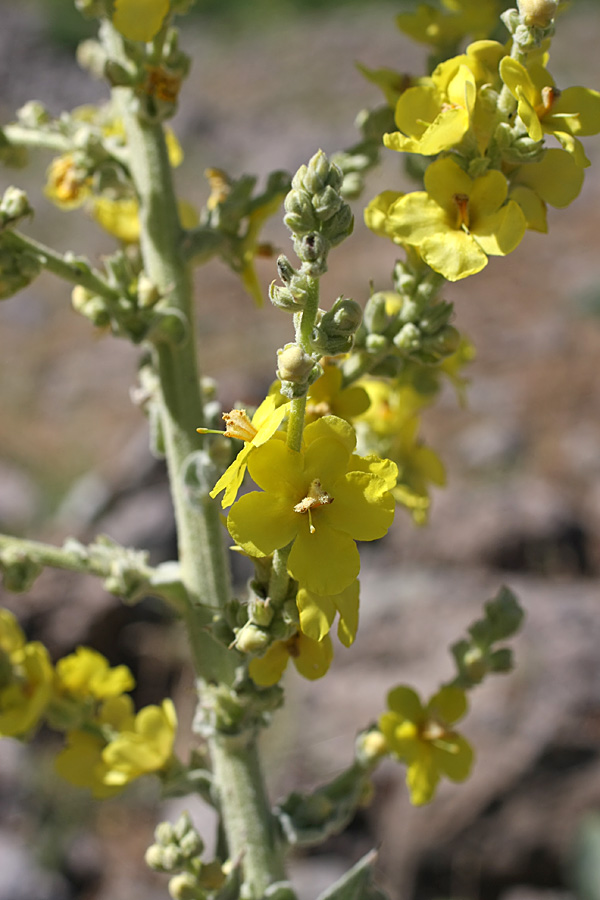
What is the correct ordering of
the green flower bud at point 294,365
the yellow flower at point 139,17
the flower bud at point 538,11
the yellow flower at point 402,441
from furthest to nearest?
1. the yellow flower at point 402,441
2. the yellow flower at point 139,17
3. the flower bud at point 538,11
4. the green flower bud at point 294,365

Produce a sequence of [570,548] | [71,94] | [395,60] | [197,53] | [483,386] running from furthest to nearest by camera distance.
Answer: [197,53] → [71,94] → [395,60] → [483,386] → [570,548]

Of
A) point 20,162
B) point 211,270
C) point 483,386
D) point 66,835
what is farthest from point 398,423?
point 211,270

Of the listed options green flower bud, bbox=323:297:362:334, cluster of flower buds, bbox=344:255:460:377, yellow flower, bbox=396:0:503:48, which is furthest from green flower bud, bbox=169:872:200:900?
yellow flower, bbox=396:0:503:48

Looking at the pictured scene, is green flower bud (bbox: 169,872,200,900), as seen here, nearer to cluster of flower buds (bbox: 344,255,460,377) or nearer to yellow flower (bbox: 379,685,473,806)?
yellow flower (bbox: 379,685,473,806)

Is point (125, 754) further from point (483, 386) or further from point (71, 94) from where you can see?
point (71, 94)

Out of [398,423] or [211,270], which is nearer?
[398,423]

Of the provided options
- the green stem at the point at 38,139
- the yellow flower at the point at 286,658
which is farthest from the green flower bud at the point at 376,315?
the green stem at the point at 38,139

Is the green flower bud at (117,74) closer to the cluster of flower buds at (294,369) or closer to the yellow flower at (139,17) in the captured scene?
the yellow flower at (139,17)
